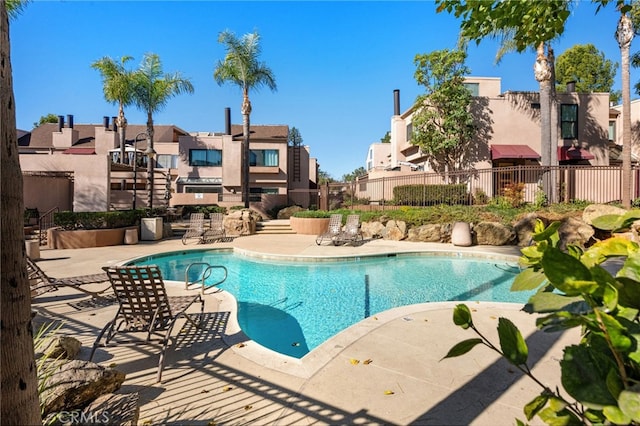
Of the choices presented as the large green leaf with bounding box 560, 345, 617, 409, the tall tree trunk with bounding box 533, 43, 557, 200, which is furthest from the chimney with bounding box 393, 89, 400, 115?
the large green leaf with bounding box 560, 345, 617, 409

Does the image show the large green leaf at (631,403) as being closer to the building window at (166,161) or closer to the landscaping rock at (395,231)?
the landscaping rock at (395,231)

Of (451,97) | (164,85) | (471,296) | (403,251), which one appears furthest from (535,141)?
(164,85)

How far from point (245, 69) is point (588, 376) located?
26.4 m

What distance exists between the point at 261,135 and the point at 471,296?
1134 inches

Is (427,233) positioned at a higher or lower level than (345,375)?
higher

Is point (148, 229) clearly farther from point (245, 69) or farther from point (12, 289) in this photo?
point (12, 289)

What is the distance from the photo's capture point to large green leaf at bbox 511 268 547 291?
1033mm

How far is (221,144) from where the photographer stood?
99.8ft

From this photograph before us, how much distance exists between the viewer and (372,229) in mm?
16688

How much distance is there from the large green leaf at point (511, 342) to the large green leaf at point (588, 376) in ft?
0.42

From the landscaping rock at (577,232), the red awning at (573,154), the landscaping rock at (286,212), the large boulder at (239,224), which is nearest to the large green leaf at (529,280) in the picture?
the landscaping rock at (577,232)

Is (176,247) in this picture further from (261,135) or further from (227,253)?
(261,135)

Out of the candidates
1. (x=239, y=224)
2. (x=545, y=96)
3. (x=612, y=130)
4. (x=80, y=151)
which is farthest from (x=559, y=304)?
(x=80, y=151)

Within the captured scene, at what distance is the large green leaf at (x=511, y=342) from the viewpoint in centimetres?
98
